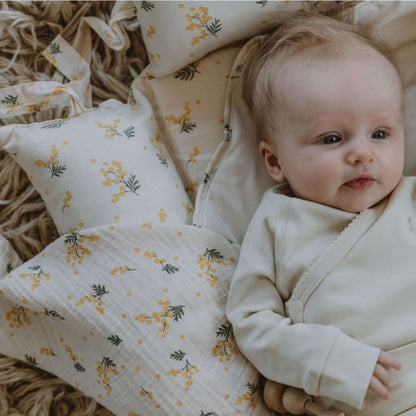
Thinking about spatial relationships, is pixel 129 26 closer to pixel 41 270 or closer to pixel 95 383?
pixel 41 270

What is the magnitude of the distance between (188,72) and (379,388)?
27.9 inches

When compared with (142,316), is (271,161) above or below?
above

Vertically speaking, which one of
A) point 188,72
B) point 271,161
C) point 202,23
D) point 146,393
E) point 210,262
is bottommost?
point 146,393

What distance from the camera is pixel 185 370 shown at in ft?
3.69

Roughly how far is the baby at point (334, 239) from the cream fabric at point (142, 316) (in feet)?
0.18

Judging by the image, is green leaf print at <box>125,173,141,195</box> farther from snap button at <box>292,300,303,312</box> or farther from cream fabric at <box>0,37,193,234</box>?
snap button at <box>292,300,303,312</box>

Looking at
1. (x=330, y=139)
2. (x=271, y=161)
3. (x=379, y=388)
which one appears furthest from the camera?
(x=271, y=161)

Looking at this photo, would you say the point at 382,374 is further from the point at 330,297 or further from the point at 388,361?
the point at 330,297

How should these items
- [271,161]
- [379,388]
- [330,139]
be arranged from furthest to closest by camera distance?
1. [271,161]
2. [330,139]
3. [379,388]

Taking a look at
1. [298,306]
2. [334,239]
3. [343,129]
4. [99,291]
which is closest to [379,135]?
[343,129]

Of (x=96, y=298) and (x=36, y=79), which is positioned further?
(x=36, y=79)

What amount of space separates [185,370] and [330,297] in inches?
10.9

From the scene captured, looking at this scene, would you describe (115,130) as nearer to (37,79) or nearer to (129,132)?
(129,132)

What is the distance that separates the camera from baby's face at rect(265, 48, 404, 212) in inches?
44.0
